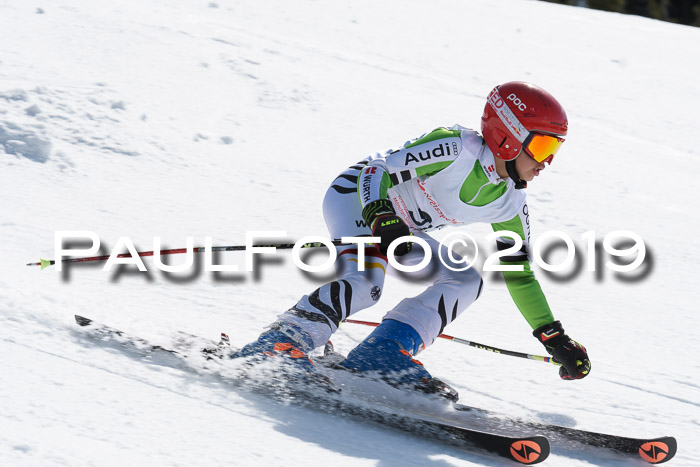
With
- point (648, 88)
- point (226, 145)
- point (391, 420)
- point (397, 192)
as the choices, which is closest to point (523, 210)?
point (397, 192)

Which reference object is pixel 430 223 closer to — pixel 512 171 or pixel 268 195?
pixel 512 171

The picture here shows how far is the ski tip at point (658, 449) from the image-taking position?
2.84 meters

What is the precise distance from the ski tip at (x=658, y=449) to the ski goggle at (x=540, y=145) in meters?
1.23

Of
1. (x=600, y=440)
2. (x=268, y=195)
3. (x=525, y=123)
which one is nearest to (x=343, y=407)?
(x=600, y=440)

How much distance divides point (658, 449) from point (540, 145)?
1.30 meters

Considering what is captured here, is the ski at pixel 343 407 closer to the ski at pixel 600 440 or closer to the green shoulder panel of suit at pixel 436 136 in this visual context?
the ski at pixel 600 440

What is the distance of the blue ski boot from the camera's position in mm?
3037

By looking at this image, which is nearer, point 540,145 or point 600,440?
point 600,440

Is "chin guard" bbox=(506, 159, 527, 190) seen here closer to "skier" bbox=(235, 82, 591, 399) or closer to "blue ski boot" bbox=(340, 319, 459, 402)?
"skier" bbox=(235, 82, 591, 399)

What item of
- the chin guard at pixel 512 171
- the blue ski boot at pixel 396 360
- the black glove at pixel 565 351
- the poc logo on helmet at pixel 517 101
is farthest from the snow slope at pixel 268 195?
the poc logo on helmet at pixel 517 101

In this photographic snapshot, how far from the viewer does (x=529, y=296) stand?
349cm

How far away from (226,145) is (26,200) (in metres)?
2.06

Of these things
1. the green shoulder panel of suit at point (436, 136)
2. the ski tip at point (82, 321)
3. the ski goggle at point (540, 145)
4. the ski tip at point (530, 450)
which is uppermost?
the ski goggle at point (540, 145)

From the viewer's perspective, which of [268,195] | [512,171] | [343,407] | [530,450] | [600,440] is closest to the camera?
[530,450]
